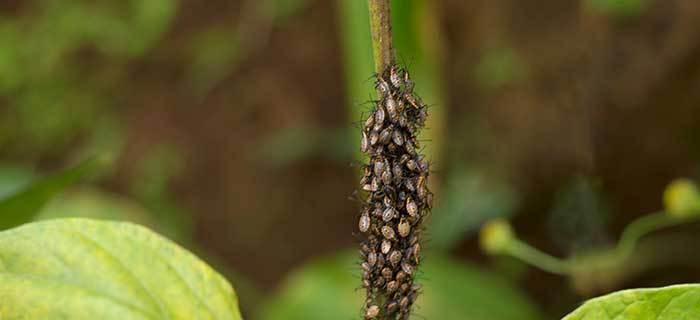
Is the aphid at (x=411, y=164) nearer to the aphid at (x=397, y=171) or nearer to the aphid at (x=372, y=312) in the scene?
the aphid at (x=397, y=171)

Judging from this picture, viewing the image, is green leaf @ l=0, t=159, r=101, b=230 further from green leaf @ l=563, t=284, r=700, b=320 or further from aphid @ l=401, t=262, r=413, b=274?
green leaf @ l=563, t=284, r=700, b=320

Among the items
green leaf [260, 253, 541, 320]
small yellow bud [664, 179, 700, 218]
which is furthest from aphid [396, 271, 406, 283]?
green leaf [260, 253, 541, 320]

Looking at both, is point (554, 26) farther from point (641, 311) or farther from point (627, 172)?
point (641, 311)

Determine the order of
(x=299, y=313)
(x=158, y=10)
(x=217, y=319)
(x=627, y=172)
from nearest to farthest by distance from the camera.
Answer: (x=217, y=319) → (x=299, y=313) → (x=627, y=172) → (x=158, y=10)

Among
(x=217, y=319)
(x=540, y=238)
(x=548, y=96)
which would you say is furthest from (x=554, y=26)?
(x=217, y=319)

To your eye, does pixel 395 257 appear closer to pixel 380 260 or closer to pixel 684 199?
pixel 380 260

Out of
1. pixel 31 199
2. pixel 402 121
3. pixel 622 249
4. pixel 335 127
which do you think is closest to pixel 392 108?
pixel 402 121

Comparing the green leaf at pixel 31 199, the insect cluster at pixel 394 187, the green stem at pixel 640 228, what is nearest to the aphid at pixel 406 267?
the insect cluster at pixel 394 187
